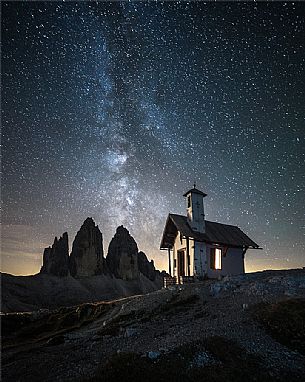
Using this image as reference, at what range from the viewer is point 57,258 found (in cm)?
10919

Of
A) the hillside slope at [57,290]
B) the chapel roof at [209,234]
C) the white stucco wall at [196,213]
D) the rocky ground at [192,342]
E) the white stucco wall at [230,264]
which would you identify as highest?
the white stucco wall at [196,213]

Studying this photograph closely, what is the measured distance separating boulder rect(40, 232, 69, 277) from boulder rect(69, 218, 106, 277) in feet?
11.3

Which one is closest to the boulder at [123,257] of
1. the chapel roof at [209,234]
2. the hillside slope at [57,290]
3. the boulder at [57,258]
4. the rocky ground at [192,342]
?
the hillside slope at [57,290]

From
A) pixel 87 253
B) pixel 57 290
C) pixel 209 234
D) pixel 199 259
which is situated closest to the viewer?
pixel 199 259

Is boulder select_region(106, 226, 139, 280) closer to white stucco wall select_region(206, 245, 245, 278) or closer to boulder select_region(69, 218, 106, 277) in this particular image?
boulder select_region(69, 218, 106, 277)

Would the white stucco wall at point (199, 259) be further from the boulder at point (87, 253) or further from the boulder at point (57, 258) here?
the boulder at point (87, 253)

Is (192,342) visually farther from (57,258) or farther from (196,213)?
(57,258)

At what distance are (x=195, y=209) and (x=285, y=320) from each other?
17.6 m

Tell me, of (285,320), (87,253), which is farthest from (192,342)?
(87,253)

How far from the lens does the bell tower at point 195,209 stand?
94.8ft

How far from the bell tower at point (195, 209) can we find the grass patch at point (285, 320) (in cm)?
1483

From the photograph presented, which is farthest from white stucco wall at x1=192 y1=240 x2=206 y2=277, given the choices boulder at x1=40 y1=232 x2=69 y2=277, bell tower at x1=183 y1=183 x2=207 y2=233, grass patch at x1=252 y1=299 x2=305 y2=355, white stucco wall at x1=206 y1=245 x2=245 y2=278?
boulder at x1=40 y1=232 x2=69 y2=277

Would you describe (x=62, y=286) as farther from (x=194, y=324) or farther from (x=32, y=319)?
(x=194, y=324)

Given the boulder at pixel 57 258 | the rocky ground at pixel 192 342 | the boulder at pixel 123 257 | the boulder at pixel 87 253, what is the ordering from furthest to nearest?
the boulder at pixel 123 257, the boulder at pixel 87 253, the boulder at pixel 57 258, the rocky ground at pixel 192 342
